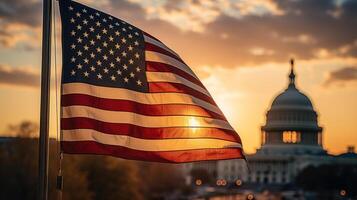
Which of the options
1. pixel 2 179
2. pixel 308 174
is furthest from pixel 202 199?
pixel 2 179

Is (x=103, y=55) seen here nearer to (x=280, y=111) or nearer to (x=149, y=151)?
(x=149, y=151)

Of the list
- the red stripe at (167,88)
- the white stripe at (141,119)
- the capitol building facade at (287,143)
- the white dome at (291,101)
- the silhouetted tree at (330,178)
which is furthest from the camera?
the white dome at (291,101)


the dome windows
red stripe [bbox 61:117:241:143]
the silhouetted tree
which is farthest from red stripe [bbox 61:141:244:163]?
the dome windows

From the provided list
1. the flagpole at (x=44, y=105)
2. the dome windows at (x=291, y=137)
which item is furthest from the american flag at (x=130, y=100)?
the dome windows at (x=291, y=137)

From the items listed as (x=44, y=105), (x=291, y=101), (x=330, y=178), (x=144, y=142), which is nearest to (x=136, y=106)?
(x=144, y=142)

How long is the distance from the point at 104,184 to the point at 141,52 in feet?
172

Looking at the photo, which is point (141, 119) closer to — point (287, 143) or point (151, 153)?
point (151, 153)

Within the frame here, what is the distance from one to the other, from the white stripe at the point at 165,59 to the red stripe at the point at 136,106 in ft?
1.82

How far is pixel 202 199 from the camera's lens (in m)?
108

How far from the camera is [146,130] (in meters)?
13.9

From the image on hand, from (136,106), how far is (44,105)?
2057mm

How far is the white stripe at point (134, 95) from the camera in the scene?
13320mm

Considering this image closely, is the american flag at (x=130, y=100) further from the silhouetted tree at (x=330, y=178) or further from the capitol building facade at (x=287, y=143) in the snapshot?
the capitol building facade at (x=287, y=143)

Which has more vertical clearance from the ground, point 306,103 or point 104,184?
point 306,103
